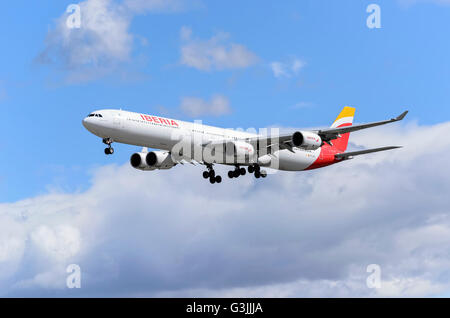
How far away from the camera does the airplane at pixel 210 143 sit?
50.8m

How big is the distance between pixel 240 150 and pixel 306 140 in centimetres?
608

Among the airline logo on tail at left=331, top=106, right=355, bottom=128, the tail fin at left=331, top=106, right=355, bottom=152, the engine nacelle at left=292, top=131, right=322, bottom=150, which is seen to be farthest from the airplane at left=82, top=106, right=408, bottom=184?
the airline logo on tail at left=331, top=106, right=355, bottom=128

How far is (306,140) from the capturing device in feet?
174

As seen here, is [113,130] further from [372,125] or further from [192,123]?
[372,125]

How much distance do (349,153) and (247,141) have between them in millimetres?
13337

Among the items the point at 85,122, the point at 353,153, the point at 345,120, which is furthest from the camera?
the point at 345,120

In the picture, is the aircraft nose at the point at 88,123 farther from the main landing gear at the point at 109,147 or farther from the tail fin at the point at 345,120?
the tail fin at the point at 345,120

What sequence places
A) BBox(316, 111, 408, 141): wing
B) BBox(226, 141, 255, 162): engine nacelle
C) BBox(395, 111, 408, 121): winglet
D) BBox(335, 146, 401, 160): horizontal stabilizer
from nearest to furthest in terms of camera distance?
BBox(395, 111, 408, 121): winglet < BBox(316, 111, 408, 141): wing < BBox(226, 141, 255, 162): engine nacelle < BBox(335, 146, 401, 160): horizontal stabilizer

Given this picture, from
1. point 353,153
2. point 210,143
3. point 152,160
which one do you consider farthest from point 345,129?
point 152,160

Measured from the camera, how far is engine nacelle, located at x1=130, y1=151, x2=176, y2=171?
5872 cm

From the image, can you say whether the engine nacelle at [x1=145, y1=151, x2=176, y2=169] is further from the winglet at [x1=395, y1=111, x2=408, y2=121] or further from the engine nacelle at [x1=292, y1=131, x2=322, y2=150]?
the winglet at [x1=395, y1=111, x2=408, y2=121]

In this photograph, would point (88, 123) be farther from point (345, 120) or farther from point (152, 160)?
point (345, 120)

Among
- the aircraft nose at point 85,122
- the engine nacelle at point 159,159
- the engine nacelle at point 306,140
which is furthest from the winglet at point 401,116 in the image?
the aircraft nose at point 85,122
